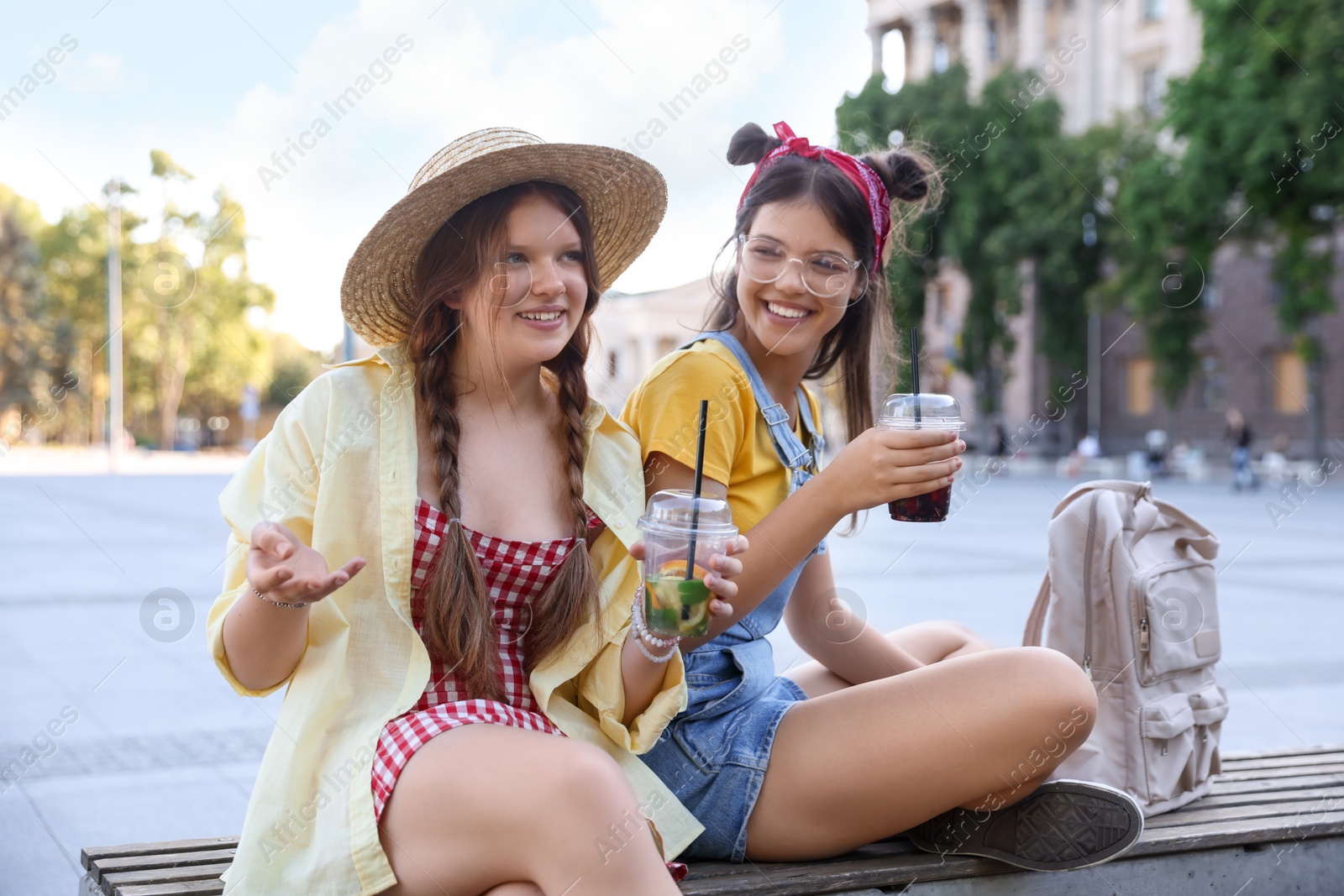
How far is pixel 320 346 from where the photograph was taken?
4094mm

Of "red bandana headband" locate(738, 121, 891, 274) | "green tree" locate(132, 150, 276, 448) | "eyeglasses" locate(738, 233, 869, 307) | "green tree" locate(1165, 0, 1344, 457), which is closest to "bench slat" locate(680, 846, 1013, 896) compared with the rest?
"eyeglasses" locate(738, 233, 869, 307)

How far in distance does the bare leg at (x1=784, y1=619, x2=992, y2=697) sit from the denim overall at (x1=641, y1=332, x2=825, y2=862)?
387 mm

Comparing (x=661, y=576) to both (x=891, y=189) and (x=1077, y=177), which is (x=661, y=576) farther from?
(x=1077, y=177)

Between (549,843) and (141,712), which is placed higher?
(549,843)

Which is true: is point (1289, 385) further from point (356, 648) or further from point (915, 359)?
point (356, 648)

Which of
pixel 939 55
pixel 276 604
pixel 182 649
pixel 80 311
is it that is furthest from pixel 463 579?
pixel 80 311

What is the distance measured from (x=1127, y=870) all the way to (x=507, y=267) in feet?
5.33

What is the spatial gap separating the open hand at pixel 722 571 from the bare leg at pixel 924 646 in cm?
90

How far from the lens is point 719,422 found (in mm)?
2264

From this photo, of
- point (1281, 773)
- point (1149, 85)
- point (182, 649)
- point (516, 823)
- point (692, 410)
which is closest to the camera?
point (516, 823)

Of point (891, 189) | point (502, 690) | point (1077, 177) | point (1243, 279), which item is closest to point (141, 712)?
point (502, 690)

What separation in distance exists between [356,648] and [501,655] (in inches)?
9.7

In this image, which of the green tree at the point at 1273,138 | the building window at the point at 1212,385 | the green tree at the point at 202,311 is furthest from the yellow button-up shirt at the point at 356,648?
the building window at the point at 1212,385

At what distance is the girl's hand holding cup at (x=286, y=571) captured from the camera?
1736mm
